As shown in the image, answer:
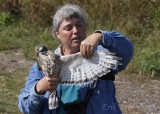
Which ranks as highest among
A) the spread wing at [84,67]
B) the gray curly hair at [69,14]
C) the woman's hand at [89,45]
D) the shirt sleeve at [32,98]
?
the gray curly hair at [69,14]

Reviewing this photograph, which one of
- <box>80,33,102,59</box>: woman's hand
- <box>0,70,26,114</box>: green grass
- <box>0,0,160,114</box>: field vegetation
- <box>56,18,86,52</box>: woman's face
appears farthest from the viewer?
<box>0,0,160,114</box>: field vegetation

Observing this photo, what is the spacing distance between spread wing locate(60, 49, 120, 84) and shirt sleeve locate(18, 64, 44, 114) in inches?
8.2

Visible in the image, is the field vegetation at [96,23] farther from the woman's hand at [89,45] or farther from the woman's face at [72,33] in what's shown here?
the woman's hand at [89,45]

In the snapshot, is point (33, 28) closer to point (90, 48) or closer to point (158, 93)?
point (158, 93)

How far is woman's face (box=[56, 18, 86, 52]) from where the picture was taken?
2676mm

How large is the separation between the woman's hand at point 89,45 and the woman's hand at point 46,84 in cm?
19

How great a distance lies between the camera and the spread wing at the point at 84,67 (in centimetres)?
260

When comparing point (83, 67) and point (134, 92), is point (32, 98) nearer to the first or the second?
point (83, 67)

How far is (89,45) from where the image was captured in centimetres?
253

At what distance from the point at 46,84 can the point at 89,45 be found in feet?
1.01

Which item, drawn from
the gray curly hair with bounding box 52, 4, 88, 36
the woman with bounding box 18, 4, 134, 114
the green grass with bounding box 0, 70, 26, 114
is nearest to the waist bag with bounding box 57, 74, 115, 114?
the woman with bounding box 18, 4, 134, 114

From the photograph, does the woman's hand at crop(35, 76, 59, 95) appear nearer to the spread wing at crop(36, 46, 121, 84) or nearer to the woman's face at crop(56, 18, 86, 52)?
the spread wing at crop(36, 46, 121, 84)

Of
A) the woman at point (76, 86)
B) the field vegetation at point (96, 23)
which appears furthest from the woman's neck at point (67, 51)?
the field vegetation at point (96, 23)

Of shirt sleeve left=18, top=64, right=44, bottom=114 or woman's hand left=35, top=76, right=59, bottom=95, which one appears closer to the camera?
woman's hand left=35, top=76, right=59, bottom=95
